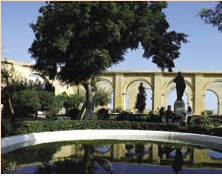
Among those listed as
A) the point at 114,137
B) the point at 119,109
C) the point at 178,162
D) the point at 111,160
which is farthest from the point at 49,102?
the point at 119,109

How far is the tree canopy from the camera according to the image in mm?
16688

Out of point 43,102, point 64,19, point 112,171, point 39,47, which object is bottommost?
point 112,171

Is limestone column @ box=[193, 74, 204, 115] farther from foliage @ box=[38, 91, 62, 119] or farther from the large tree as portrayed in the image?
foliage @ box=[38, 91, 62, 119]

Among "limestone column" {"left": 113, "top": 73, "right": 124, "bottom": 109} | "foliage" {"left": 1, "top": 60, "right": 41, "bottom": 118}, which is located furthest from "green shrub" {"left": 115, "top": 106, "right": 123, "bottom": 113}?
"foliage" {"left": 1, "top": 60, "right": 41, "bottom": 118}

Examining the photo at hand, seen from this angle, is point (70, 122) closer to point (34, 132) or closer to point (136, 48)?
point (34, 132)

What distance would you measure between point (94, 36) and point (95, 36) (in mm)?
66

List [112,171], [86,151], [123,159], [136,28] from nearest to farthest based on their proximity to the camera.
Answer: [112,171] → [123,159] → [86,151] → [136,28]

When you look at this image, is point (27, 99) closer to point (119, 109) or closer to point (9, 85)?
point (9, 85)

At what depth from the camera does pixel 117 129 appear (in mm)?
16266

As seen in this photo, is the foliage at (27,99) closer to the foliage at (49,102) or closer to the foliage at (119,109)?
the foliage at (49,102)

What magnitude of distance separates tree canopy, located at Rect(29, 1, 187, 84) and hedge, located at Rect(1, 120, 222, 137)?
3.61 m

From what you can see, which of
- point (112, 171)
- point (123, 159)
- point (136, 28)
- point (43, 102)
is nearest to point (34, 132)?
point (43, 102)

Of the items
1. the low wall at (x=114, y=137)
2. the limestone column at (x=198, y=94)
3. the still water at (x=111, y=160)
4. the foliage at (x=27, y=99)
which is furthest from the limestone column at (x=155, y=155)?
the limestone column at (x=198, y=94)

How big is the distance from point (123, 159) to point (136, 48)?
1176 centimetres
